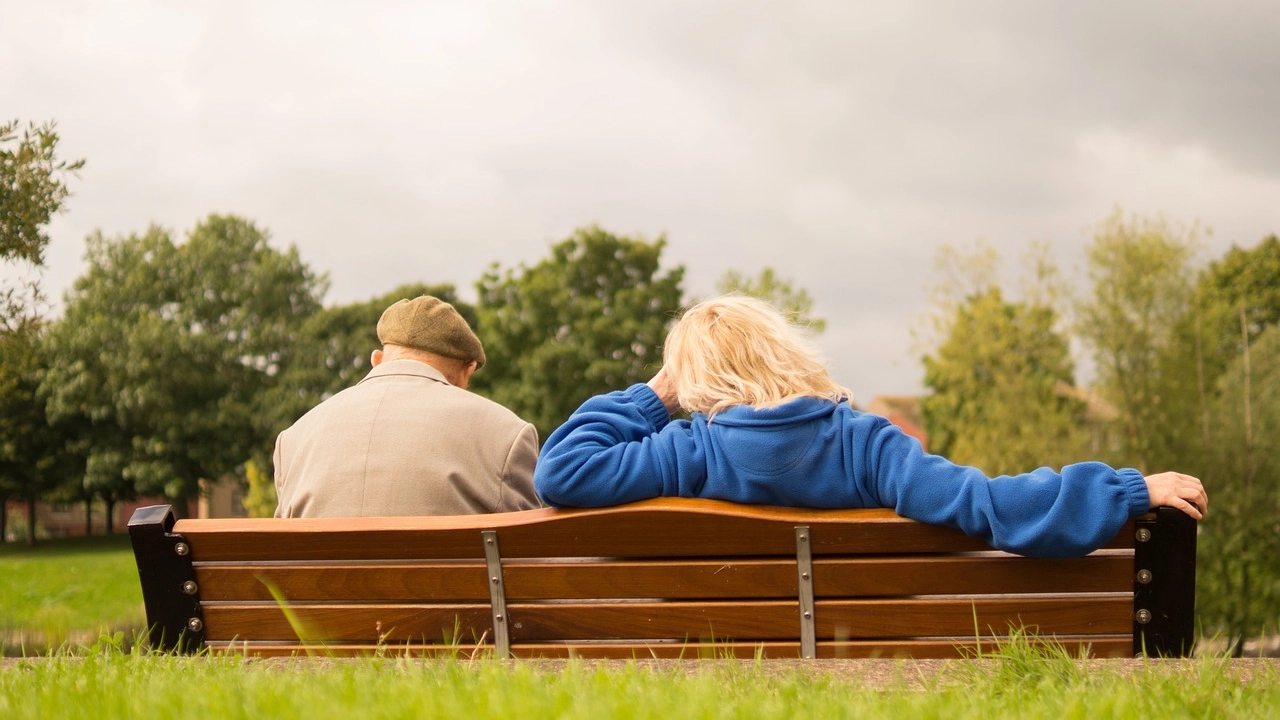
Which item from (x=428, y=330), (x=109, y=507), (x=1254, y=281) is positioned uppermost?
(x=1254, y=281)

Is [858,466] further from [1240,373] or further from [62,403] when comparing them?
[62,403]

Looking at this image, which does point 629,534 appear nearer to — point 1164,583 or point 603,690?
point 603,690

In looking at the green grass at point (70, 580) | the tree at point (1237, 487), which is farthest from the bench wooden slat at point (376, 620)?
the tree at point (1237, 487)

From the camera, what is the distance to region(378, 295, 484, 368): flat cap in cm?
472

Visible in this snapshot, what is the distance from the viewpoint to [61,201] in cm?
1126

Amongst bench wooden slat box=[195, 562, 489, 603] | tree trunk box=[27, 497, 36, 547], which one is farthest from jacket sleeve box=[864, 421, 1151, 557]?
tree trunk box=[27, 497, 36, 547]

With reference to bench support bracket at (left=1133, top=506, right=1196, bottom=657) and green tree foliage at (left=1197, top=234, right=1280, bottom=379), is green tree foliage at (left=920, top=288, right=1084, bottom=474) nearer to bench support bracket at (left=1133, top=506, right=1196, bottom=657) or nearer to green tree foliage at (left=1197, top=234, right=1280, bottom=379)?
green tree foliage at (left=1197, top=234, right=1280, bottom=379)

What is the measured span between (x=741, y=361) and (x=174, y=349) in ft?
141

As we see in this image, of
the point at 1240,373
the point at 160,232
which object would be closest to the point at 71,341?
the point at 160,232

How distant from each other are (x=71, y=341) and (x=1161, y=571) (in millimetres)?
44186

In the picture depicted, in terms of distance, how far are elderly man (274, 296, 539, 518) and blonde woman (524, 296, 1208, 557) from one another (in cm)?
78

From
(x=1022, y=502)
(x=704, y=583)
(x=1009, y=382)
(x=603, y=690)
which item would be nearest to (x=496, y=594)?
(x=704, y=583)

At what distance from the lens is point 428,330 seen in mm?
4719

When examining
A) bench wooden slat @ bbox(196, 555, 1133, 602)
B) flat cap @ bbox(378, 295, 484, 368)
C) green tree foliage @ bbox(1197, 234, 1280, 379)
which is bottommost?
bench wooden slat @ bbox(196, 555, 1133, 602)
